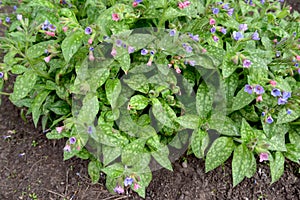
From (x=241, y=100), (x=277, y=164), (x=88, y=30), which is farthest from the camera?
(x=277, y=164)

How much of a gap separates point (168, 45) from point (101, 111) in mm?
668

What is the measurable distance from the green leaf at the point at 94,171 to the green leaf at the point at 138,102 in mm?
575

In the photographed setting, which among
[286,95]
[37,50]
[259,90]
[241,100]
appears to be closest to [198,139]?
[241,100]

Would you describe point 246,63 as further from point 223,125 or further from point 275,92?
point 223,125

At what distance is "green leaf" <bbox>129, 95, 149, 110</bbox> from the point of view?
7.85 ft

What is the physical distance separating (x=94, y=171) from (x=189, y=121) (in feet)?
2.68

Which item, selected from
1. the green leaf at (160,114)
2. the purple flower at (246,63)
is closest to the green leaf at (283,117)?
the purple flower at (246,63)

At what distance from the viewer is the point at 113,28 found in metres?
2.40

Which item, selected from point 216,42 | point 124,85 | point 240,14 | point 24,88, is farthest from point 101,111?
point 240,14

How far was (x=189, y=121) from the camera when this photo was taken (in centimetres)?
247

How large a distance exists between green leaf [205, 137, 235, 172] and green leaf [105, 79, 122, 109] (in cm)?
74

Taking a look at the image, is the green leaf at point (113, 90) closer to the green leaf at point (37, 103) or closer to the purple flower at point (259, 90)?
the green leaf at point (37, 103)

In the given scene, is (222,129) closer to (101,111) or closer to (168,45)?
(168,45)

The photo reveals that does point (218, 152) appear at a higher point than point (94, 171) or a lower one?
higher
